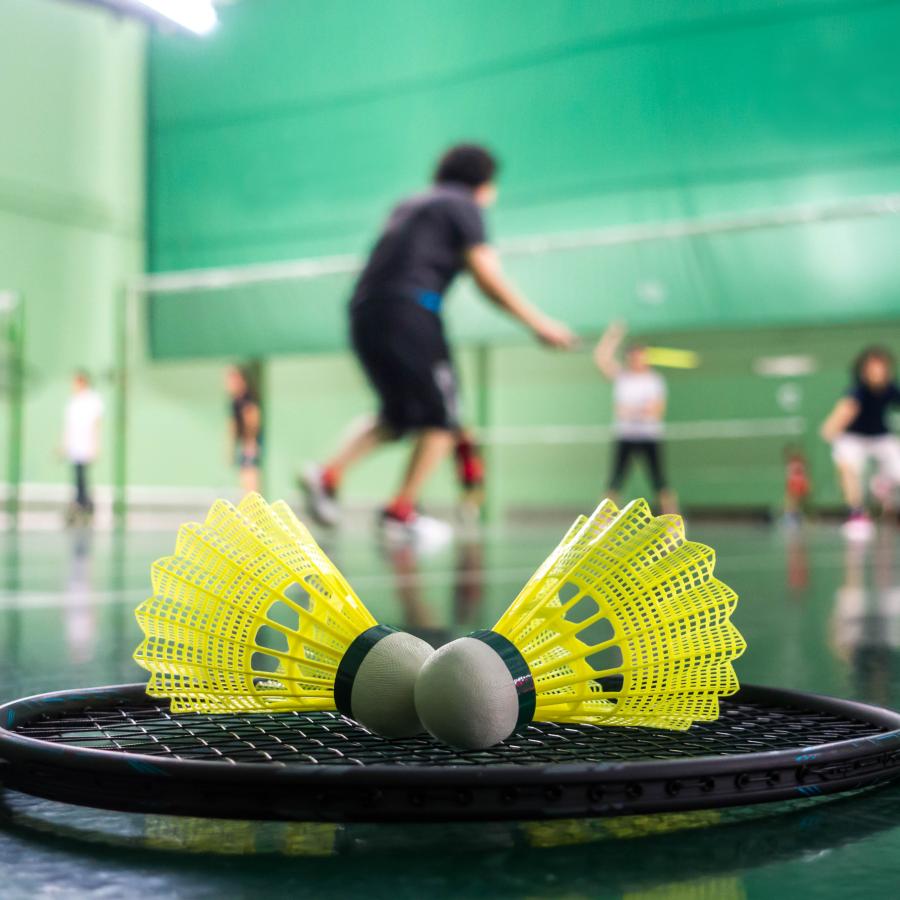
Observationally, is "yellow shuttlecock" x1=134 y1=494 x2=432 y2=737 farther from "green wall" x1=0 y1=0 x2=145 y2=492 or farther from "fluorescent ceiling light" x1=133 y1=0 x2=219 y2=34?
"green wall" x1=0 y1=0 x2=145 y2=492

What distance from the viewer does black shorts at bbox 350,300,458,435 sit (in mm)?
5410

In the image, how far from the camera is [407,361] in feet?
17.7

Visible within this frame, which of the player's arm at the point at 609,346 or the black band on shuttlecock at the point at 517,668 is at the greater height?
the player's arm at the point at 609,346

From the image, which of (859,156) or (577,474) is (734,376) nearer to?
(577,474)

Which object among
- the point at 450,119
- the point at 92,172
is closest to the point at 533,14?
the point at 450,119

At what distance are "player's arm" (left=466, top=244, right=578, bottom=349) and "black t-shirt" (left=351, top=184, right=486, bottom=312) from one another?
0.06 meters

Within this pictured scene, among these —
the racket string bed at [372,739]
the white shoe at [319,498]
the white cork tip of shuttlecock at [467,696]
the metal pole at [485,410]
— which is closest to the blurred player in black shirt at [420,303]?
the white shoe at [319,498]

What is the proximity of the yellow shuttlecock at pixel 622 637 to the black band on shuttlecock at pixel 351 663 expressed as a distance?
0.25 feet

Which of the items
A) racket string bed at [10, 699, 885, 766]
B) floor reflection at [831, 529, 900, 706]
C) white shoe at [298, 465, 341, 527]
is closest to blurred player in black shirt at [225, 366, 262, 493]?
white shoe at [298, 465, 341, 527]

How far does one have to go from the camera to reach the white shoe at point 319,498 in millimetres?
5762

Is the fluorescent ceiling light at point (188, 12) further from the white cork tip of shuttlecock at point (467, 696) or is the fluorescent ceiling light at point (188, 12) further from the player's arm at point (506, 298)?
the white cork tip of shuttlecock at point (467, 696)

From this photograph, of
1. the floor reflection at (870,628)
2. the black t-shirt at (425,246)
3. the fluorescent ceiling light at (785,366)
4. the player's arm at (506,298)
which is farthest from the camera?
the fluorescent ceiling light at (785,366)

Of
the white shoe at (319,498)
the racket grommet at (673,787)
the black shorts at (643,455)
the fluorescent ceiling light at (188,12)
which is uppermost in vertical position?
the fluorescent ceiling light at (188,12)

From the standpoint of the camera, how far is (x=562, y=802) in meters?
0.94
